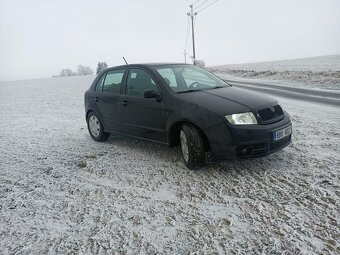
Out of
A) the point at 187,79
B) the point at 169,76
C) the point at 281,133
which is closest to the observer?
the point at 281,133

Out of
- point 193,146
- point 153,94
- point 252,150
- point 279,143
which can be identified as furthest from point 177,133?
point 279,143

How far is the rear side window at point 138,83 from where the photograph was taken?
196 inches

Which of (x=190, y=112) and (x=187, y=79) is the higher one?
(x=187, y=79)

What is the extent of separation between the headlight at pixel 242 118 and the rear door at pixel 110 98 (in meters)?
2.40

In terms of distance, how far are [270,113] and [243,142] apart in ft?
2.25

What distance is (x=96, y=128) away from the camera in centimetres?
641

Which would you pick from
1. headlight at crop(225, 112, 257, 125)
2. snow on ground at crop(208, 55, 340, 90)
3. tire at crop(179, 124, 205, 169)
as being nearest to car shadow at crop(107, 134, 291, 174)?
tire at crop(179, 124, 205, 169)

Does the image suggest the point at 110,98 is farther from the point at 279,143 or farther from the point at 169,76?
the point at 279,143

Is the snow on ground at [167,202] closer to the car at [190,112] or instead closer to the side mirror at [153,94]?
the car at [190,112]

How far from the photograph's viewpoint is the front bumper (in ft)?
12.7

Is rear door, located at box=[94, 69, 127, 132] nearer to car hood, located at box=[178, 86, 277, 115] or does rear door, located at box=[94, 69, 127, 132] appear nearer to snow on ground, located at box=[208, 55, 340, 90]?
car hood, located at box=[178, 86, 277, 115]

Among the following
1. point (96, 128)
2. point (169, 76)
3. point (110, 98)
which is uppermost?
point (169, 76)

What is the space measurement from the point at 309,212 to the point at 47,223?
2865mm

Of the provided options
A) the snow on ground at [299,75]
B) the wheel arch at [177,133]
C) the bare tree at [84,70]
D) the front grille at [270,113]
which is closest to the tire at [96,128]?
the wheel arch at [177,133]
